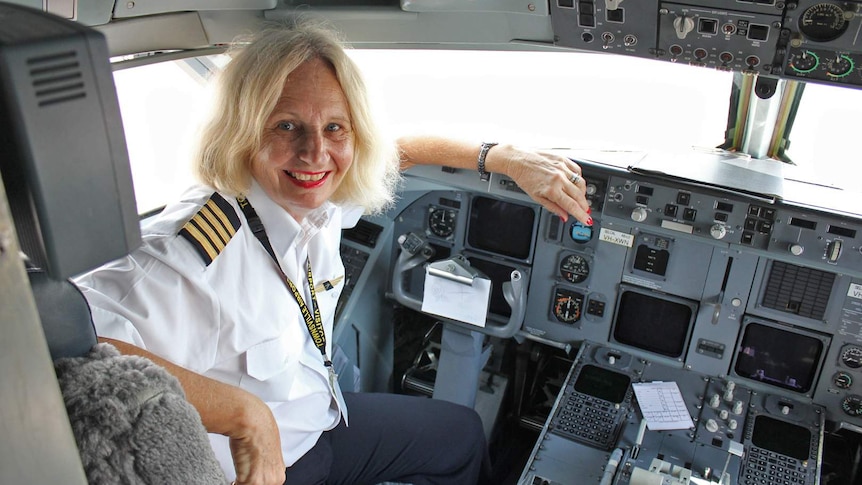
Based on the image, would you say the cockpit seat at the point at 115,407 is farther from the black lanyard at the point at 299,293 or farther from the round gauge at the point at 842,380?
the round gauge at the point at 842,380

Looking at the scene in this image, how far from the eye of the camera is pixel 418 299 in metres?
3.32

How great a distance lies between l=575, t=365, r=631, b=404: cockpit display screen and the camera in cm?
299

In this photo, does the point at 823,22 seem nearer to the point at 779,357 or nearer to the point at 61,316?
the point at 779,357

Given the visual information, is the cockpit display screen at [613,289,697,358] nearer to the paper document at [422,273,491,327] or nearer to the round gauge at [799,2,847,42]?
the paper document at [422,273,491,327]

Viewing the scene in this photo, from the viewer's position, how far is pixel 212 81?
2.20 m

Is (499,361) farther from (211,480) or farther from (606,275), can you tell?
(211,480)

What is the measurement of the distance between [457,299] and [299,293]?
1.13 metres

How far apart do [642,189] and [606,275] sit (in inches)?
20.3

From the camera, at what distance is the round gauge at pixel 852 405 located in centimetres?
284

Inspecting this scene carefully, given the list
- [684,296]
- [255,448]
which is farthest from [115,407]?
[684,296]

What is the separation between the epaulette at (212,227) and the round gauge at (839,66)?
1704mm

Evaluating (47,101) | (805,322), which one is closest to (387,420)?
(805,322)

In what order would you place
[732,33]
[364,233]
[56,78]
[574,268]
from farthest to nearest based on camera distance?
[364,233] < [574,268] < [732,33] < [56,78]

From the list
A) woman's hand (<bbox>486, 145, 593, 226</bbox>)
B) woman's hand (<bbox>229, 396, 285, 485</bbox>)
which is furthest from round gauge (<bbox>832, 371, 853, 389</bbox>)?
woman's hand (<bbox>229, 396, 285, 485</bbox>)
